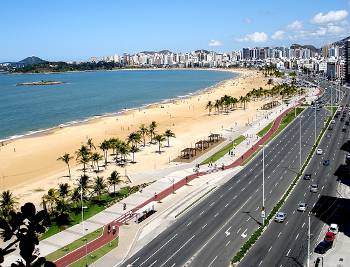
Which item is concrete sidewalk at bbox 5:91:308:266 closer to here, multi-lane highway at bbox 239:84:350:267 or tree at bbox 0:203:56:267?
multi-lane highway at bbox 239:84:350:267

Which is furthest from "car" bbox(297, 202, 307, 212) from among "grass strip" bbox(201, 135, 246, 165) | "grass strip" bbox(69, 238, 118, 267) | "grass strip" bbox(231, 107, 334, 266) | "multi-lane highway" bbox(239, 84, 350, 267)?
"grass strip" bbox(201, 135, 246, 165)

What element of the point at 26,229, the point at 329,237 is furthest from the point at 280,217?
the point at 26,229

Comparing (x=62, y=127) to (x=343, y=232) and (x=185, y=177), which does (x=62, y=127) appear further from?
(x=343, y=232)

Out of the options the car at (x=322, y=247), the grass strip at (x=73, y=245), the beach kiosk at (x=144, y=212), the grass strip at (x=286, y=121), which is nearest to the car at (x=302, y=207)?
the car at (x=322, y=247)

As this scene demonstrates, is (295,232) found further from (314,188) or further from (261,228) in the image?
(314,188)

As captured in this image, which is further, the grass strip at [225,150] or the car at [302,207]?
the grass strip at [225,150]

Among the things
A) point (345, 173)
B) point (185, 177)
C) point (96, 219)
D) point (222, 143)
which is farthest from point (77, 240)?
point (222, 143)

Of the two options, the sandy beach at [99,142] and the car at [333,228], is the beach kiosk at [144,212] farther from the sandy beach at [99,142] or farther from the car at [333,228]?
the car at [333,228]
